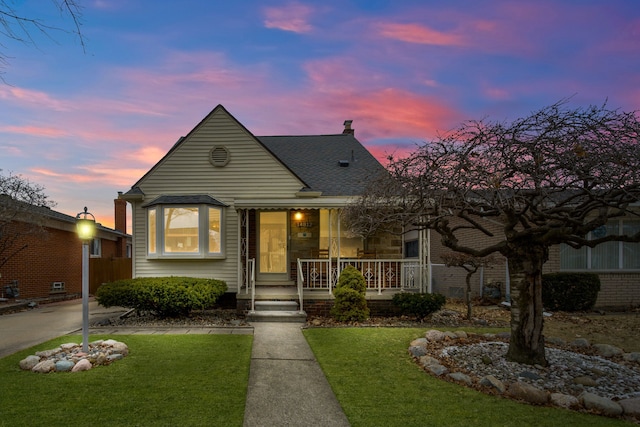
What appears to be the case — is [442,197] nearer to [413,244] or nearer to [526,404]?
[526,404]

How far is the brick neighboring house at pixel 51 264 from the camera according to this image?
15.7 meters

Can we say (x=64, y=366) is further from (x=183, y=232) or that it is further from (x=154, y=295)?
(x=183, y=232)

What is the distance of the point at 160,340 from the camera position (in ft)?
26.7

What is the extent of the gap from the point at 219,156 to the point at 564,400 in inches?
418

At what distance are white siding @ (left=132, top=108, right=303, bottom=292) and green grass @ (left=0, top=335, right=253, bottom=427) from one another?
5.74 meters

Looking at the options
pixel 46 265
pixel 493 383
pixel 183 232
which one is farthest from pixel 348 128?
pixel 493 383

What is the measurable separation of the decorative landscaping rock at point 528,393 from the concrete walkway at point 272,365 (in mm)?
2192

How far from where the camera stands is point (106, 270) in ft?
65.4

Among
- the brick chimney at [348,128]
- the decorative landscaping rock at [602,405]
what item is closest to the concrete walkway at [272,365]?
the decorative landscaping rock at [602,405]

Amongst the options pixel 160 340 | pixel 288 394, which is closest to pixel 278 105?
pixel 160 340

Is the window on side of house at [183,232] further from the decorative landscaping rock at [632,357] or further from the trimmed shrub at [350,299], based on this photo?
Answer: the decorative landscaping rock at [632,357]

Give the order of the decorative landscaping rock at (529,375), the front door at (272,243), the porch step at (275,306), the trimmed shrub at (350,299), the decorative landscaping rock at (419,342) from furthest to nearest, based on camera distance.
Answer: the front door at (272,243) < the porch step at (275,306) < the trimmed shrub at (350,299) < the decorative landscaping rock at (419,342) < the decorative landscaping rock at (529,375)

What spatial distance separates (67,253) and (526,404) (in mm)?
19937

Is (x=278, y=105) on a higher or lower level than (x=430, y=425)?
higher
